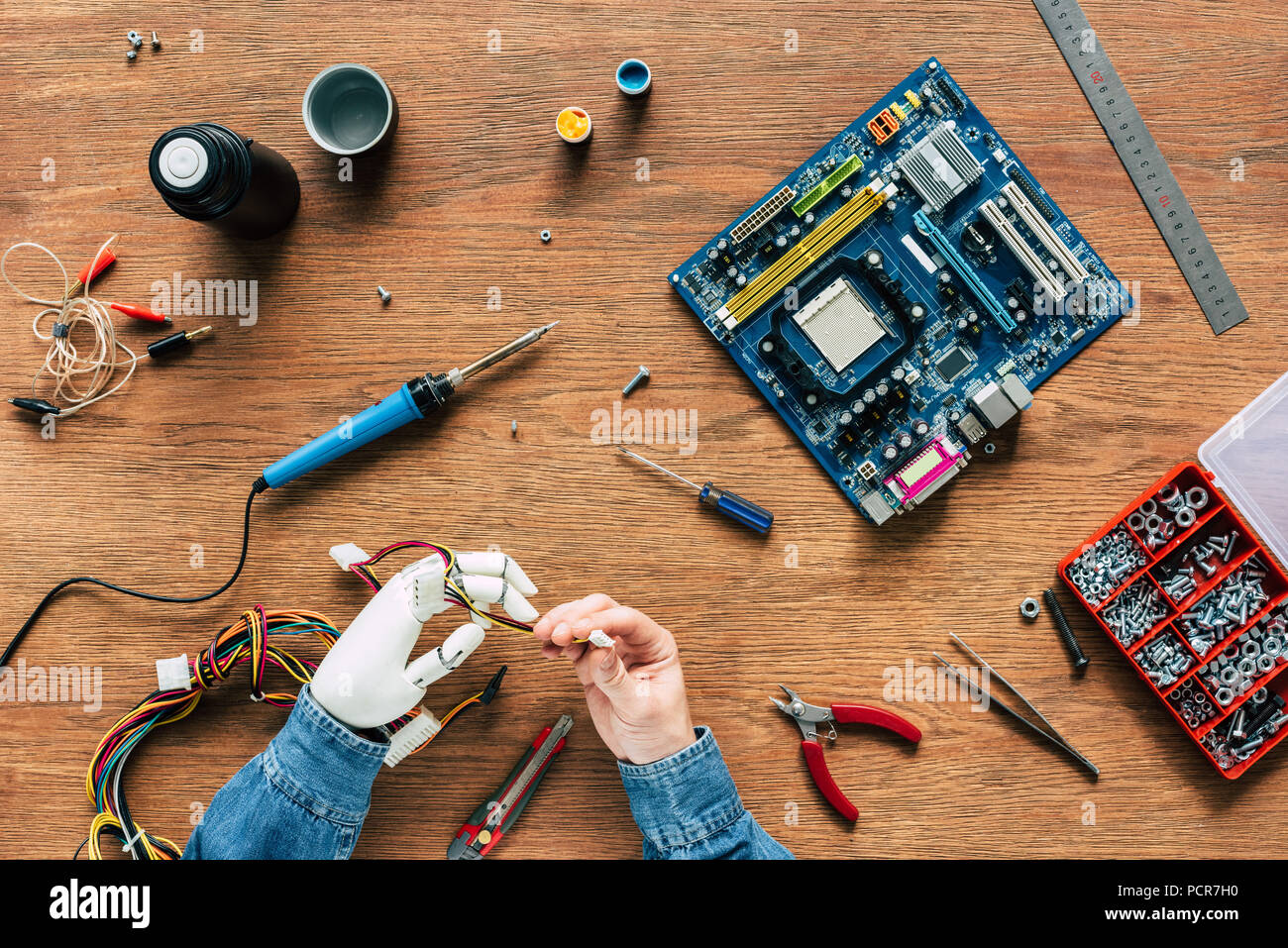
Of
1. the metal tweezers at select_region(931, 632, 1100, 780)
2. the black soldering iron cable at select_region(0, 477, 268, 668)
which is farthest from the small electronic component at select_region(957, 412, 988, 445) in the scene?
the black soldering iron cable at select_region(0, 477, 268, 668)

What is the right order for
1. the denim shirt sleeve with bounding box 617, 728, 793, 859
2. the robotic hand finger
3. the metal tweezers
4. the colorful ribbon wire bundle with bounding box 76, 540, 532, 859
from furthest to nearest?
the metal tweezers
the colorful ribbon wire bundle with bounding box 76, 540, 532, 859
the denim shirt sleeve with bounding box 617, 728, 793, 859
the robotic hand finger

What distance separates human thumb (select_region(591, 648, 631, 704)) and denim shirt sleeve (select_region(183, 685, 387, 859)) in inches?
22.9

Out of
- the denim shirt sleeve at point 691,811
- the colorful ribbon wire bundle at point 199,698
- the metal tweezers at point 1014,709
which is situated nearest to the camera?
the denim shirt sleeve at point 691,811

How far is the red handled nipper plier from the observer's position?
2.18 m

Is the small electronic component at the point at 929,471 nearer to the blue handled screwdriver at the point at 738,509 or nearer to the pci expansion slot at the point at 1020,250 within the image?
the blue handled screwdriver at the point at 738,509

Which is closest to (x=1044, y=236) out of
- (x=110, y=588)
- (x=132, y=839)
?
(x=110, y=588)

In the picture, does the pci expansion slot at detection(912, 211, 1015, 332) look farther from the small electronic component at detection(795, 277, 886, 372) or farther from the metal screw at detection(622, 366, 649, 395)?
the metal screw at detection(622, 366, 649, 395)

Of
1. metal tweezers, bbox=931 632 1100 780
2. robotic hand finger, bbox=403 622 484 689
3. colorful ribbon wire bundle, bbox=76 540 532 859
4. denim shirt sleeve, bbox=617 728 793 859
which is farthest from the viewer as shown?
metal tweezers, bbox=931 632 1100 780

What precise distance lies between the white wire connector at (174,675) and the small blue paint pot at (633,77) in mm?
1907

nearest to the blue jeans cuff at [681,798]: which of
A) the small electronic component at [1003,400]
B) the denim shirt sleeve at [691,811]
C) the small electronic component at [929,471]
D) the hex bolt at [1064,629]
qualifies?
the denim shirt sleeve at [691,811]

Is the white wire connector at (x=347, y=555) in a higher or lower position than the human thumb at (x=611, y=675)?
higher

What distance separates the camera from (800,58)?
2234mm

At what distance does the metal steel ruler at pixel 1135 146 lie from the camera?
2.23 metres
